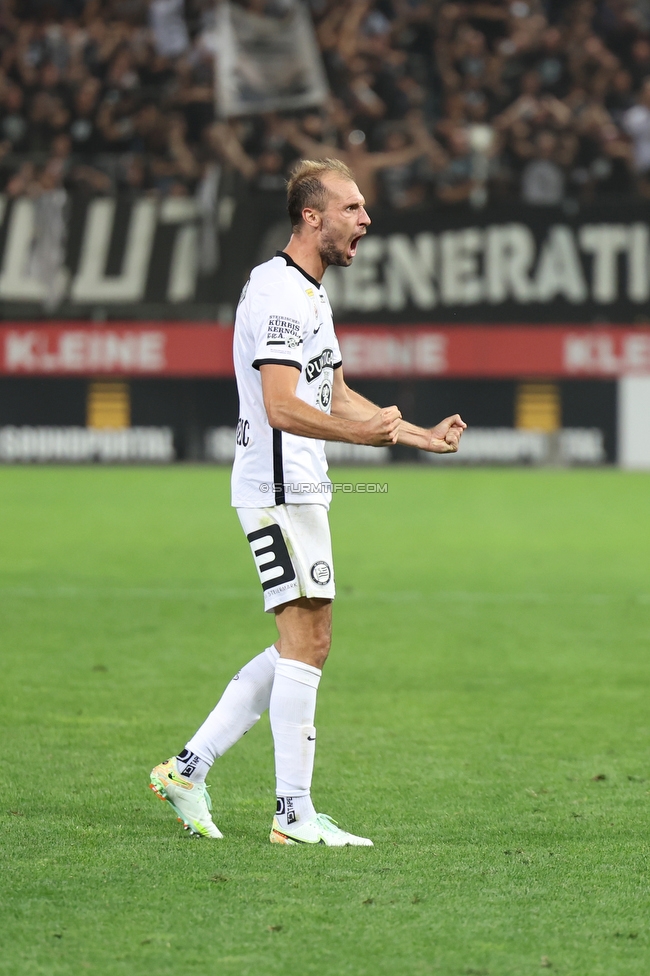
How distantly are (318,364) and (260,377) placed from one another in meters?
0.23

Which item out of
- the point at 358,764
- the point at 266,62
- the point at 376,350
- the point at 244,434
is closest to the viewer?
the point at 244,434

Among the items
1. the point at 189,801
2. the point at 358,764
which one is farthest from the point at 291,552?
the point at 358,764

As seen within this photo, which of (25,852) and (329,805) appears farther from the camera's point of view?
(329,805)

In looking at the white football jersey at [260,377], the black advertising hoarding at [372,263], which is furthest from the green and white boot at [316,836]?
the black advertising hoarding at [372,263]

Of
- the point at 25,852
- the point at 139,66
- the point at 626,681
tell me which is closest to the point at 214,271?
the point at 139,66

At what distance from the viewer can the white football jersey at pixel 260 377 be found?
15.1ft

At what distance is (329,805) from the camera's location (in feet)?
17.1

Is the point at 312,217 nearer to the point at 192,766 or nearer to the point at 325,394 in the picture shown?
the point at 325,394

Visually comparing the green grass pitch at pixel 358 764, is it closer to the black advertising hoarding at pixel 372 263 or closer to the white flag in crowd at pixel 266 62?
the black advertising hoarding at pixel 372 263

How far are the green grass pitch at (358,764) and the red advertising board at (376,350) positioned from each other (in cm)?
684

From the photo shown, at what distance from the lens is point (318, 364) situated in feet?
15.8

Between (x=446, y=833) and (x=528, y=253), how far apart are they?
16.1m

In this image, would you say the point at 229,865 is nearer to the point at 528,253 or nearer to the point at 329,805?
the point at 329,805

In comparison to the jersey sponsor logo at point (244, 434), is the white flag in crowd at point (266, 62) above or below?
above
